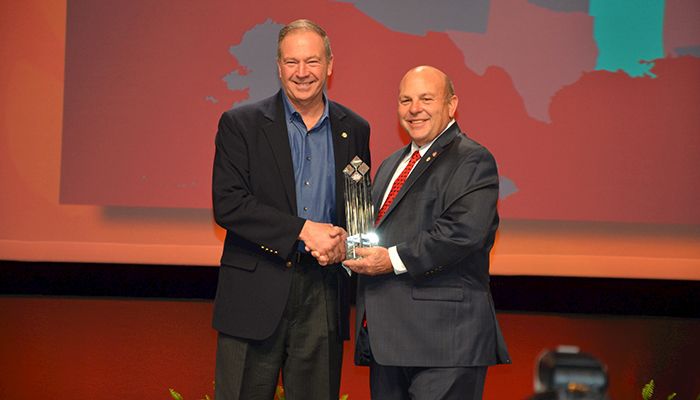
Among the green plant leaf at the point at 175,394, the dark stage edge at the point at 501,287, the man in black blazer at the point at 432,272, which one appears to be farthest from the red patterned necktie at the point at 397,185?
the green plant leaf at the point at 175,394

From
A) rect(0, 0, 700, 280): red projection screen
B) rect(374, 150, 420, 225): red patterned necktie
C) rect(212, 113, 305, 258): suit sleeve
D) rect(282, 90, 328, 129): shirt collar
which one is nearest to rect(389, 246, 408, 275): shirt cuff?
rect(374, 150, 420, 225): red patterned necktie

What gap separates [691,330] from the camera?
160 inches

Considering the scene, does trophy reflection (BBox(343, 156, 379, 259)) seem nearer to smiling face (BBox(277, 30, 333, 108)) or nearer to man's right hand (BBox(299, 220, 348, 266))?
man's right hand (BBox(299, 220, 348, 266))

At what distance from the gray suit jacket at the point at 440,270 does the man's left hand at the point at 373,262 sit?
53 millimetres

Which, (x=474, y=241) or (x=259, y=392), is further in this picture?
(x=259, y=392)

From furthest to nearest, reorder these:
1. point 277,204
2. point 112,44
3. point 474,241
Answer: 1. point 112,44
2. point 277,204
3. point 474,241

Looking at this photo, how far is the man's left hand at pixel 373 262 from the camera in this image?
2.47 metres

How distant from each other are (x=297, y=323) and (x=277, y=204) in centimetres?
39

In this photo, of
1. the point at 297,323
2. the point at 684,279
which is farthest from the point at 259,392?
the point at 684,279

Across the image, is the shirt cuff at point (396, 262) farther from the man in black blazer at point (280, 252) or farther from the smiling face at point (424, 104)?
the smiling face at point (424, 104)

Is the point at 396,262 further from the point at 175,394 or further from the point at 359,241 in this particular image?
the point at 175,394

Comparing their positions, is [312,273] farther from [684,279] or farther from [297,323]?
[684,279]

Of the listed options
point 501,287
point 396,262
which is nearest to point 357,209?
point 396,262

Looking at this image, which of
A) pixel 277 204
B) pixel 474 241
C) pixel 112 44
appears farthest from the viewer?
pixel 112 44
